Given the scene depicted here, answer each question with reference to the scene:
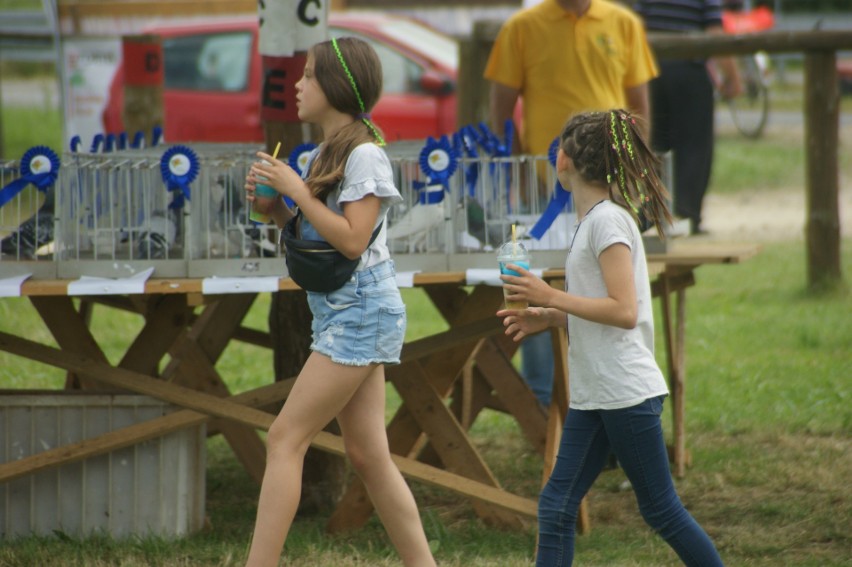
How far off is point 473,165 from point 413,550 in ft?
4.27

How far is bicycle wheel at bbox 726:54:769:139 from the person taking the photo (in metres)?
16.2

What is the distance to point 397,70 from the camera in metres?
11.2

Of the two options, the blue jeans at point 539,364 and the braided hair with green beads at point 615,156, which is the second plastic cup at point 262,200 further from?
the blue jeans at point 539,364

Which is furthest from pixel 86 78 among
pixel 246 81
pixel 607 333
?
pixel 607 333

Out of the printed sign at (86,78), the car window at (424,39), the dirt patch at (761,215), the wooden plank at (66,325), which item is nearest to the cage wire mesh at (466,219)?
the wooden plank at (66,325)

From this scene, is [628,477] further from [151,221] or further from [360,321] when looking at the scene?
[151,221]

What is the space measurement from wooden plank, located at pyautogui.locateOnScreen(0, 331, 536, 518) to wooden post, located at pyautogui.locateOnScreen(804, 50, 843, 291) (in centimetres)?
432

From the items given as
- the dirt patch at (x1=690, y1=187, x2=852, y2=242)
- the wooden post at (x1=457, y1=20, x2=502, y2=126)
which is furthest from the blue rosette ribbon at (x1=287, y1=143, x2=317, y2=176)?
the dirt patch at (x1=690, y1=187, x2=852, y2=242)

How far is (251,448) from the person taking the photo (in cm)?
453

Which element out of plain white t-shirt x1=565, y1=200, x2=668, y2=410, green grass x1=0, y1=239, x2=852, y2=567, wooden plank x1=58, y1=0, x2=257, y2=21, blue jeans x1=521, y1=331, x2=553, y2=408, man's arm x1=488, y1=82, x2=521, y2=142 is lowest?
green grass x1=0, y1=239, x2=852, y2=567

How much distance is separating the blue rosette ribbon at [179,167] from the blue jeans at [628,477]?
1340 millimetres

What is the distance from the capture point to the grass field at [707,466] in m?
4.02

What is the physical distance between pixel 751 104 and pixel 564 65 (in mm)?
12624

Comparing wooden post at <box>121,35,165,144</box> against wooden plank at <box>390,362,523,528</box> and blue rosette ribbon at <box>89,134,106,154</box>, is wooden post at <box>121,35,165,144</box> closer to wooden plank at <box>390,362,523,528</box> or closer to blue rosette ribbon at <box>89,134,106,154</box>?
blue rosette ribbon at <box>89,134,106,154</box>
